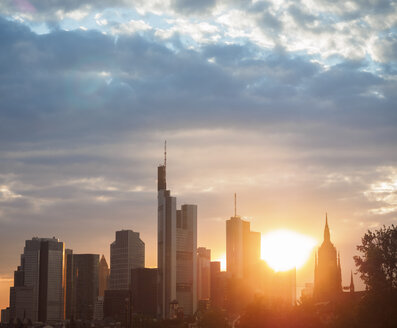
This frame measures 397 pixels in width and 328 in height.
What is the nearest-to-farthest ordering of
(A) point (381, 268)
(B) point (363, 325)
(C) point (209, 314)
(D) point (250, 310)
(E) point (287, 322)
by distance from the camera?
(B) point (363, 325), (A) point (381, 268), (E) point (287, 322), (D) point (250, 310), (C) point (209, 314)

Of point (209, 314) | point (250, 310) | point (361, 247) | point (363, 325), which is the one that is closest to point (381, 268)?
point (361, 247)

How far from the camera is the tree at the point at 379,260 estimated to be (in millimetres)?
100812

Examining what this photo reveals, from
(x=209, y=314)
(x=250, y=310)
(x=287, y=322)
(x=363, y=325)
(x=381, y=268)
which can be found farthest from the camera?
(x=209, y=314)

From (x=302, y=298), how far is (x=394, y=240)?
67.1 ft

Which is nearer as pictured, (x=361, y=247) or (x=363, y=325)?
(x=363, y=325)

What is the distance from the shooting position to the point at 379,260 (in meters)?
101

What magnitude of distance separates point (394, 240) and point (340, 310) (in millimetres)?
16509

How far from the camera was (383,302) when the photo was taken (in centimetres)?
9419

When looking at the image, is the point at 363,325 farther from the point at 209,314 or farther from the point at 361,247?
the point at 209,314

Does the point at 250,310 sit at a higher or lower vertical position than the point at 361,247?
lower

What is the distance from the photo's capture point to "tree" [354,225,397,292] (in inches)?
3969

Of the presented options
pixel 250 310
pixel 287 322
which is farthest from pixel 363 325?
pixel 250 310

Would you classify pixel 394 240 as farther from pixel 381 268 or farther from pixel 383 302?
pixel 383 302

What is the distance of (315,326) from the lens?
106 meters
